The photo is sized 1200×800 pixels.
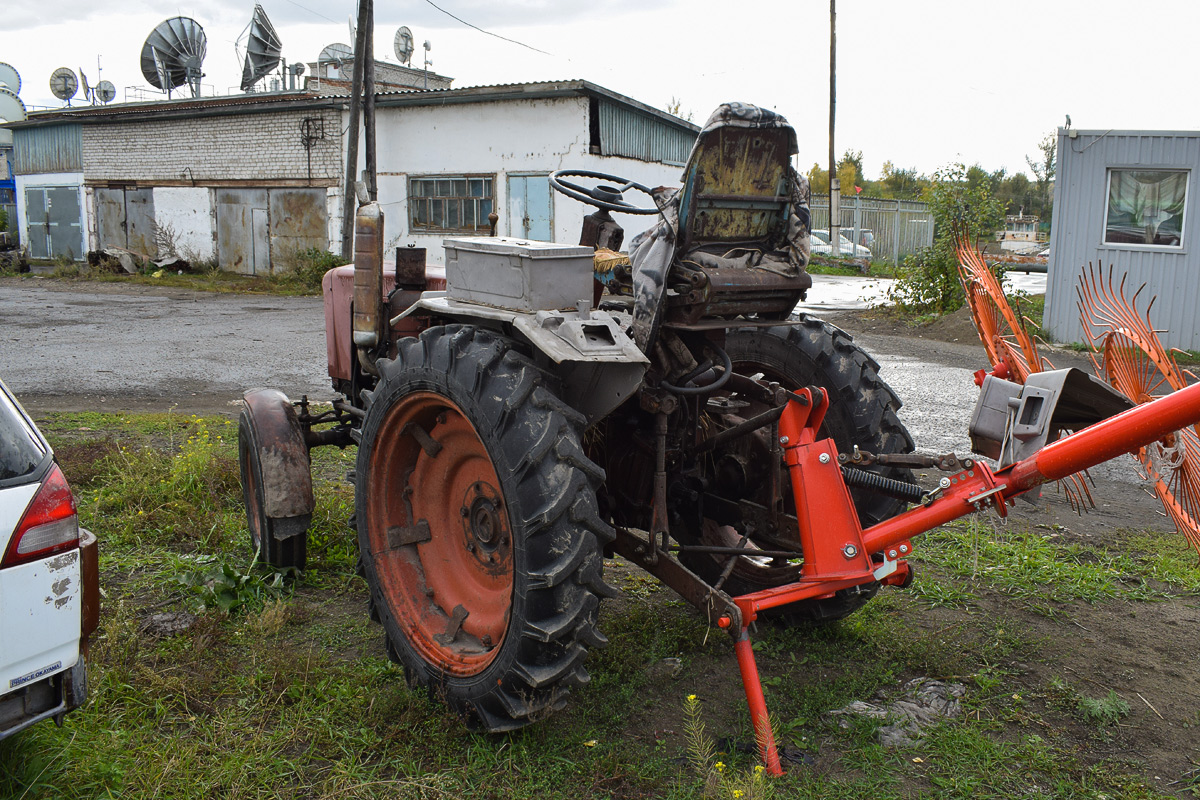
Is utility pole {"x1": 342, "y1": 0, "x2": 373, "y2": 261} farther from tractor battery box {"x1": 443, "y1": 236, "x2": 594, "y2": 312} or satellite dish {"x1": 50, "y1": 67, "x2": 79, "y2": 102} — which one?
satellite dish {"x1": 50, "y1": 67, "x2": 79, "y2": 102}

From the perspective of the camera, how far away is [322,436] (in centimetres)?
455

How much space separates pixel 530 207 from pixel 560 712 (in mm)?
15928

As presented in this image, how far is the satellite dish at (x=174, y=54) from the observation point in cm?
2608

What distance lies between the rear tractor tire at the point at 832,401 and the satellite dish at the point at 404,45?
1061 inches

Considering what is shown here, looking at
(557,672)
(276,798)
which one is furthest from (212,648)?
(557,672)

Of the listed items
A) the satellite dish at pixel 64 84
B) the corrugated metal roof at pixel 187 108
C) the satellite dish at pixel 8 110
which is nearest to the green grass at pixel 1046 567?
the corrugated metal roof at pixel 187 108

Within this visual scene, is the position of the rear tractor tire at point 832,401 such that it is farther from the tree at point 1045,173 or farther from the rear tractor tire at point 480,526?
the tree at point 1045,173

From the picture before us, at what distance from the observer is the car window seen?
2.41 metres

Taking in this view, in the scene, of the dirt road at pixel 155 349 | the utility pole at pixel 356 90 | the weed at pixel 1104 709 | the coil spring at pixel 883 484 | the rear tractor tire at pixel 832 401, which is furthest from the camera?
the utility pole at pixel 356 90

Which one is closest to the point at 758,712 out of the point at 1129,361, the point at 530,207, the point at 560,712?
the point at 560,712

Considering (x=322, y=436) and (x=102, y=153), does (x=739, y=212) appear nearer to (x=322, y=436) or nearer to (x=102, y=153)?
(x=322, y=436)

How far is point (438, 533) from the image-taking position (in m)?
3.35

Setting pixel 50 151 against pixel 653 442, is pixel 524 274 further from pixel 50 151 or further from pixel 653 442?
pixel 50 151

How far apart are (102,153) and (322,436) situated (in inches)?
947
